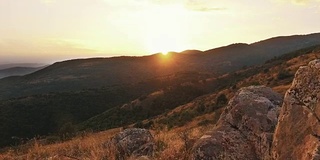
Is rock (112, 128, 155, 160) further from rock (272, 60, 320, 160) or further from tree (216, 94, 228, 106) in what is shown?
tree (216, 94, 228, 106)

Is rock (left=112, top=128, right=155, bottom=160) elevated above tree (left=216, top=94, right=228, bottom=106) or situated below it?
above

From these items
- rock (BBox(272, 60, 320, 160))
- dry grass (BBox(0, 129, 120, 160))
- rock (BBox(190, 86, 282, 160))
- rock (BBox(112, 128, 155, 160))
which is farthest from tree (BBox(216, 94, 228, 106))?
rock (BBox(272, 60, 320, 160))

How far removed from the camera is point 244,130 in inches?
247

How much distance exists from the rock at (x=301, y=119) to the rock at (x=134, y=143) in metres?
3.30

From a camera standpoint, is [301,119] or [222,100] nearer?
[301,119]

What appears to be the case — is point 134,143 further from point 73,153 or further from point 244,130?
point 244,130

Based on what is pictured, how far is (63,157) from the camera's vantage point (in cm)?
629

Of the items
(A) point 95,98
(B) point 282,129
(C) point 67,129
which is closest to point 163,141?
(B) point 282,129

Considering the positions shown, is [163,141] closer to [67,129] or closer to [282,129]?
[282,129]

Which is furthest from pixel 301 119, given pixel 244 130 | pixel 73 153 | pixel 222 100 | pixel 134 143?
pixel 222 100

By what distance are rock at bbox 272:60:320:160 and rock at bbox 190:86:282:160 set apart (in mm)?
665

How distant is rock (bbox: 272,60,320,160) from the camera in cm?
414

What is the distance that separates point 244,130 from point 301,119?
191 cm

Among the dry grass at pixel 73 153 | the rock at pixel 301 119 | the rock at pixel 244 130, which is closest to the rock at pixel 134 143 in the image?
the dry grass at pixel 73 153
